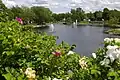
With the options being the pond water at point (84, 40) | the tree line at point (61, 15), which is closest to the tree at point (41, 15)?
the tree line at point (61, 15)

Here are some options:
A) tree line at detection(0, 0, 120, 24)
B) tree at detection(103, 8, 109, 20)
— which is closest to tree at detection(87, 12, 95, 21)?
tree line at detection(0, 0, 120, 24)

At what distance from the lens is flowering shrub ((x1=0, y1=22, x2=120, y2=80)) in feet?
7.43

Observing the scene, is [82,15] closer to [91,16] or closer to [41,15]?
[91,16]

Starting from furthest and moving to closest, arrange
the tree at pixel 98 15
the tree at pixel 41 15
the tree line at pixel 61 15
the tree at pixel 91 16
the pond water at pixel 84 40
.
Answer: the tree at pixel 91 16 < the tree at pixel 98 15 < the tree at pixel 41 15 < the tree line at pixel 61 15 < the pond water at pixel 84 40

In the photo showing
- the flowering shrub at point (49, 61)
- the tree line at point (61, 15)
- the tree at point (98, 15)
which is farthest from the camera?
the tree at point (98, 15)

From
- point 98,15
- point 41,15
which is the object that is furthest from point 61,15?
point 41,15

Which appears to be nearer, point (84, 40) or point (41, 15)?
point (84, 40)

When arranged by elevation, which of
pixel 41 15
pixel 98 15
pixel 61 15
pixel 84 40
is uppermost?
pixel 84 40

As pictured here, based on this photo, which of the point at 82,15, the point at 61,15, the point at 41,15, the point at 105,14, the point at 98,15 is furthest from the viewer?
the point at 61,15

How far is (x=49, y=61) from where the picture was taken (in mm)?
2703

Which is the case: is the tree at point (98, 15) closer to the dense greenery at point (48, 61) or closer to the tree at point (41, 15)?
the tree at point (41, 15)

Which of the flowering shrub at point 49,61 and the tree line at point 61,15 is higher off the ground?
the flowering shrub at point 49,61

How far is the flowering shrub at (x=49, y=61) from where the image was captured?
2264 millimetres

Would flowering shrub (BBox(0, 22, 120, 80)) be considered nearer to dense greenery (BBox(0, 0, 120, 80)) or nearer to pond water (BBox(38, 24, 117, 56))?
dense greenery (BBox(0, 0, 120, 80))
